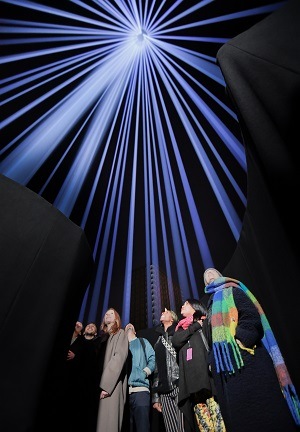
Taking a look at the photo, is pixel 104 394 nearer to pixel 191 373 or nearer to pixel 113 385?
pixel 113 385

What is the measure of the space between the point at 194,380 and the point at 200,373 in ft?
0.38

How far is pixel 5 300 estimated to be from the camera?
188 cm

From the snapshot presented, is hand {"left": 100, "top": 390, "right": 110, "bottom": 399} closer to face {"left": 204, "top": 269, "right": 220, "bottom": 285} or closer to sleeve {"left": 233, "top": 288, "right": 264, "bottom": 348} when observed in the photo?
face {"left": 204, "top": 269, "right": 220, "bottom": 285}

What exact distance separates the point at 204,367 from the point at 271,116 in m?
3.11

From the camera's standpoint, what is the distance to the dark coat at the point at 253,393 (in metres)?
1.76

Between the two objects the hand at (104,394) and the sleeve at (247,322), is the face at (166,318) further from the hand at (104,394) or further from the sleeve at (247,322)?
the sleeve at (247,322)

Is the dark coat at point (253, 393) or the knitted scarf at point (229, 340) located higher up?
the knitted scarf at point (229, 340)

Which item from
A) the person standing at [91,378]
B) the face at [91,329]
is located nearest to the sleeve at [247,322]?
the person standing at [91,378]

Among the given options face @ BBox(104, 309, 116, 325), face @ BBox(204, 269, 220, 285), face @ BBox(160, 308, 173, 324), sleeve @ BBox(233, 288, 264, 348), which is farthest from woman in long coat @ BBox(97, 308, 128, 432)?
sleeve @ BBox(233, 288, 264, 348)

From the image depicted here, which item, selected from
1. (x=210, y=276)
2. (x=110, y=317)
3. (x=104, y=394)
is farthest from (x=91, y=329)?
(x=210, y=276)

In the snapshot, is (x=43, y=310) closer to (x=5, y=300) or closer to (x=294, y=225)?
(x=5, y=300)

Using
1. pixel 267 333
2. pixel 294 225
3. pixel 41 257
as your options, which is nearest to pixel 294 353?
pixel 267 333

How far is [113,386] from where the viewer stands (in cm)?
354

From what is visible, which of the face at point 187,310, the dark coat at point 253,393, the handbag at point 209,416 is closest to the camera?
the dark coat at point 253,393
